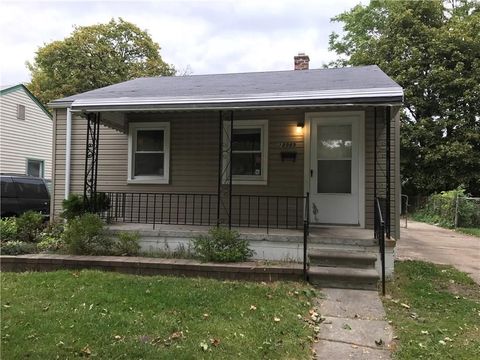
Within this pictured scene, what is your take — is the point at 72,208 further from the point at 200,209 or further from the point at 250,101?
the point at 250,101

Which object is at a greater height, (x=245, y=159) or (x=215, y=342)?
(x=245, y=159)

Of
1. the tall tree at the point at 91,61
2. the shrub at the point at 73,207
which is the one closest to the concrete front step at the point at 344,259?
the shrub at the point at 73,207

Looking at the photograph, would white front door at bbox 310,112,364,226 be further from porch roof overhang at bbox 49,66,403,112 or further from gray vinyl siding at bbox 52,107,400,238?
porch roof overhang at bbox 49,66,403,112

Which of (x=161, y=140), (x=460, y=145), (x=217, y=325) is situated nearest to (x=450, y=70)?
(x=460, y=145)

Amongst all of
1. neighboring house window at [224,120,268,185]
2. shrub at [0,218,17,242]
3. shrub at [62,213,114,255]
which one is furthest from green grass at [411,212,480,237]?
shrub at [0,218,17,242]

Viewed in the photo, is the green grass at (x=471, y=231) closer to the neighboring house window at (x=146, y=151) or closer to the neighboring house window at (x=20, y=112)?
the neighboring house window at (x=146, y=151)

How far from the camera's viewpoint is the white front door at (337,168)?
7562mm

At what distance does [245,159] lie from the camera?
8.18 metres

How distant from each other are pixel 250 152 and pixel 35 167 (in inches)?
555

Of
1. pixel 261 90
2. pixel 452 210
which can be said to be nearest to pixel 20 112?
pixel 261 90

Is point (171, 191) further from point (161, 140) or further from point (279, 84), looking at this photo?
point (279, 84)

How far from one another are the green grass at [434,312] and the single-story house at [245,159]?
2.01 feet

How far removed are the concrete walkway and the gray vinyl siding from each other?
2628 millimetres

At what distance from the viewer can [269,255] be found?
6.46m
